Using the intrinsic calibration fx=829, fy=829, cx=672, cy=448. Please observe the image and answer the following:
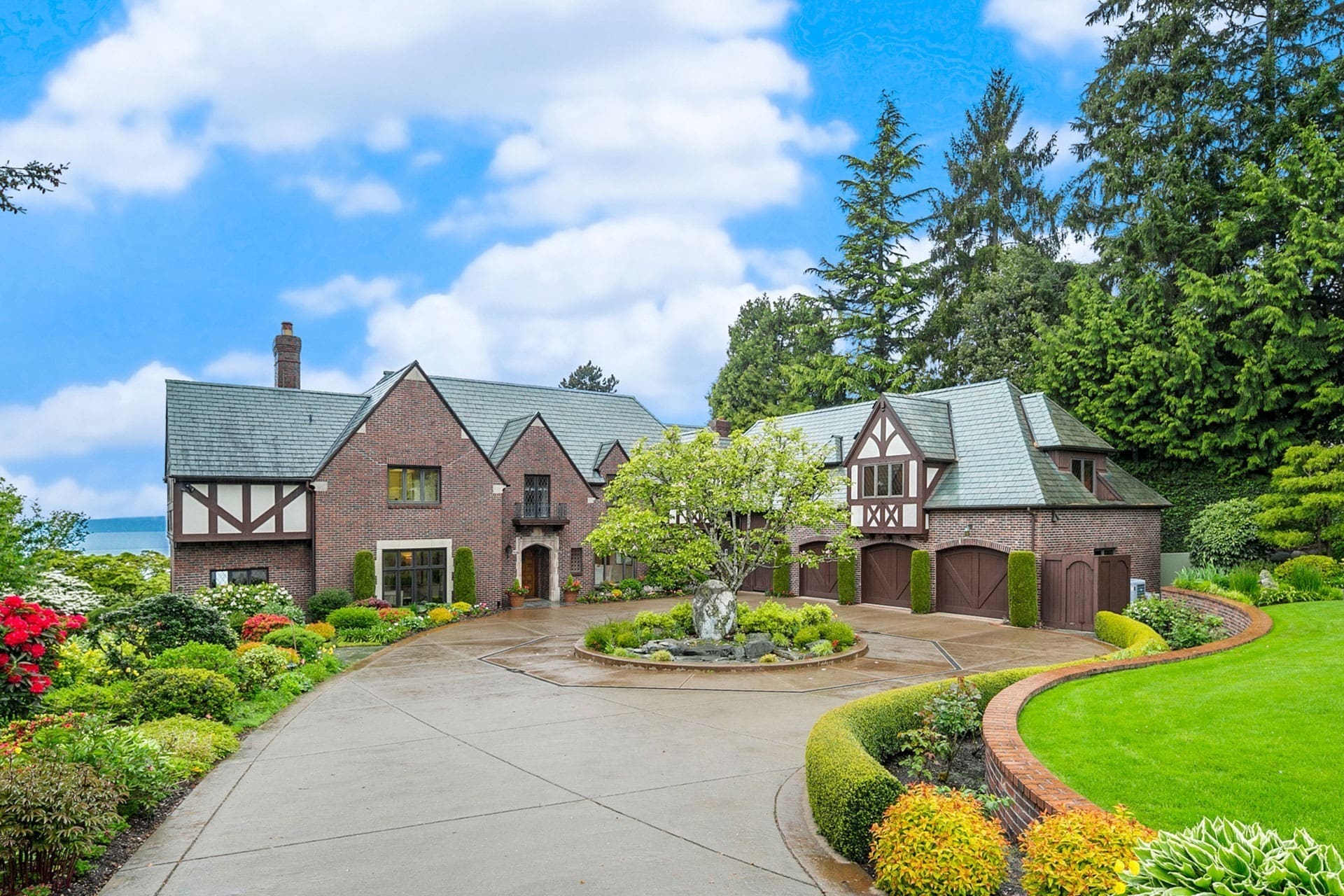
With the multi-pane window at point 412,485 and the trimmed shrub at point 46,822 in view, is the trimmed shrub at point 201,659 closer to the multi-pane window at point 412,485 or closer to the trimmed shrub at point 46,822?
the trimmed shrub at point 46,822

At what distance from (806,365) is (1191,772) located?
3946 centimetres

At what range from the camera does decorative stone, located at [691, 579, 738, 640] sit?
691 inches

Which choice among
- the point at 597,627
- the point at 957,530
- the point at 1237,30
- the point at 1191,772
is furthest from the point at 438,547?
the point at 1237,30

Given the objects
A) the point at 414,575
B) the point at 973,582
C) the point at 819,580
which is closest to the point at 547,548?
the point at 414,575

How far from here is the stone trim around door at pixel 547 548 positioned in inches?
1195

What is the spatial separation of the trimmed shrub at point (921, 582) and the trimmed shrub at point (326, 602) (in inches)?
678

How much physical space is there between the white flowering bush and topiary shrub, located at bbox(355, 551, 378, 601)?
21.3 ft

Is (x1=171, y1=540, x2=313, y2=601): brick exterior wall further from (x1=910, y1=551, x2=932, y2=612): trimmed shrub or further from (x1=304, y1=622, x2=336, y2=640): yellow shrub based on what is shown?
(x1=910, y1=551, x2=932, y2=612): trimmed shrub

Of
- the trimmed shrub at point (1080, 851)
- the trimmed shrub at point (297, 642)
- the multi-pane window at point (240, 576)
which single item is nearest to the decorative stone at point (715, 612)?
the trimmed shrub at point (297, 642)

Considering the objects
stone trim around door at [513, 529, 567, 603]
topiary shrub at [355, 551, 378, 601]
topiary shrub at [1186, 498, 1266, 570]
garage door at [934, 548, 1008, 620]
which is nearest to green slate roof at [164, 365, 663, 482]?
topiary shrub at [355, 551, 378, 601]

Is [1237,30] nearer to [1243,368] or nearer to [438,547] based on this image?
[1243,368]

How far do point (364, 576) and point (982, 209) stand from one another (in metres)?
34.7

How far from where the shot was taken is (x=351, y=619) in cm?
2233

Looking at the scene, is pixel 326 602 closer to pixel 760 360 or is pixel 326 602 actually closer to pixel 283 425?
pixel 283 425
